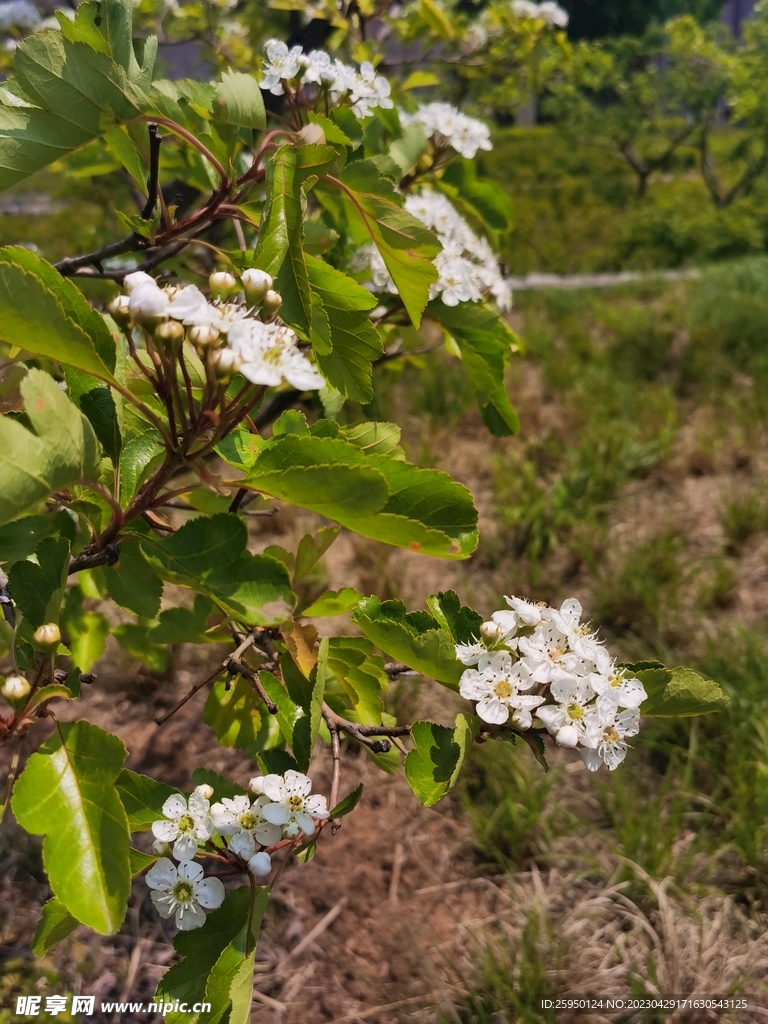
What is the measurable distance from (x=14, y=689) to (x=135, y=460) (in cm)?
22

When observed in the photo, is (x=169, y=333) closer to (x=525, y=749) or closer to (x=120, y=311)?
(x=120, y=311)

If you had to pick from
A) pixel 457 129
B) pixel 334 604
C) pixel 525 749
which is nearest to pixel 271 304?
pixel 334 604

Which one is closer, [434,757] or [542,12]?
[434,757]

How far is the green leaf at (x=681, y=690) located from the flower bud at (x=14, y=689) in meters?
0.53

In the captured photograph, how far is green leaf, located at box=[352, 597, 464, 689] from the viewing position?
61cm

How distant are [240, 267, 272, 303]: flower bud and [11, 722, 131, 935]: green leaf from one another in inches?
14.0

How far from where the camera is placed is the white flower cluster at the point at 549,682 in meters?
0.61

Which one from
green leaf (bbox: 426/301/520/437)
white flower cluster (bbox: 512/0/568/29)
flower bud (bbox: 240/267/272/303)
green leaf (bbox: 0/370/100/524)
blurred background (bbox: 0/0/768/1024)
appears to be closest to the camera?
green leaf (bbox: 0/370/100/524)

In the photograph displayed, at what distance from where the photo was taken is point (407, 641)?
0.61 meters

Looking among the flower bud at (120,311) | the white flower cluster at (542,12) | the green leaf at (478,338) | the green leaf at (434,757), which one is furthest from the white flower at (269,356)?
the white flower cluster at (542,12)

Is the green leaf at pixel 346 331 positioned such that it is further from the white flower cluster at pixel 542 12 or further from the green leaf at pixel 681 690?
the white flower cluster at pixel 542 12

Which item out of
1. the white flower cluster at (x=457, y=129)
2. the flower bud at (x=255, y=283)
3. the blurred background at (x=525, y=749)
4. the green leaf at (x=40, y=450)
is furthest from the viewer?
the blurred background at (x=525, y=749)

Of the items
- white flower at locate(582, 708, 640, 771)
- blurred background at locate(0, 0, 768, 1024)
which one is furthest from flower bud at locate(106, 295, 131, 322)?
blurred background at locate(0, 0, 768, 1024)

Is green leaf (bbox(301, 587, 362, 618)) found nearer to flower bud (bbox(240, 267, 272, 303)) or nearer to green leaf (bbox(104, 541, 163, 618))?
green leaf (bbox(104, 541, 163, 618))
